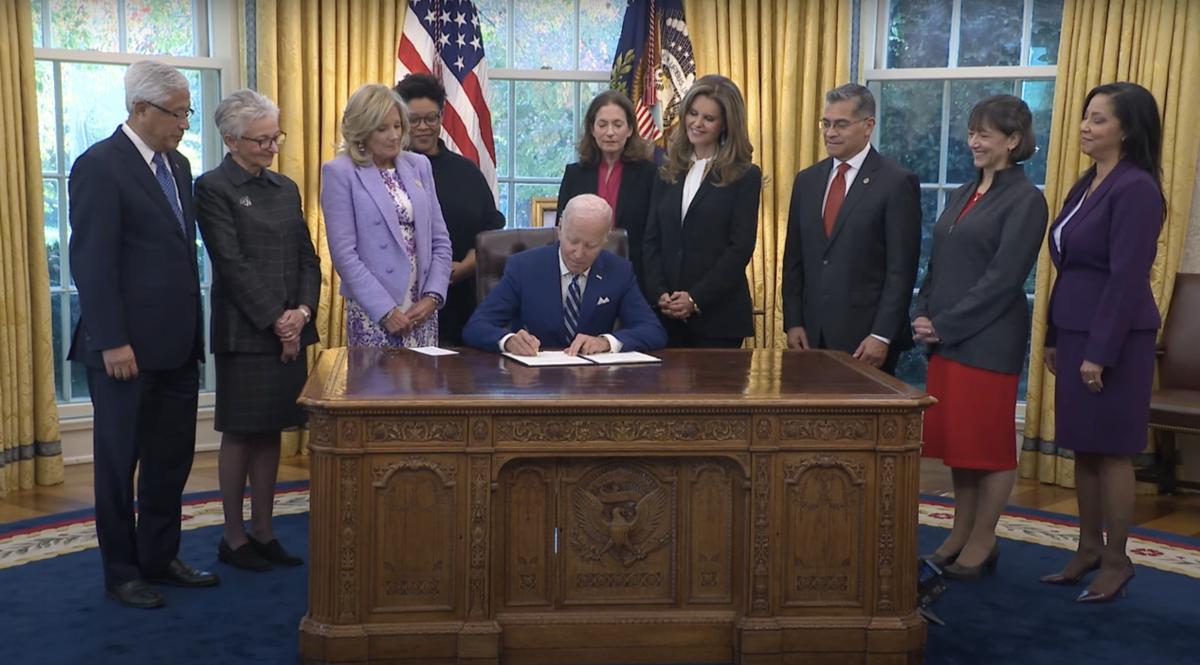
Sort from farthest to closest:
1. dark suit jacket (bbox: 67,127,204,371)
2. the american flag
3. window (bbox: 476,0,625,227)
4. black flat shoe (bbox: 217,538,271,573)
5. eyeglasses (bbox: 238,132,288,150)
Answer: window (bbox: 476,0,625,227) → the american flag → black flat shoe (bbox: 217,538,271,573) → eyeglasses (bbox: 238,132,288,150) → dark suit jacket (bbox: 67,127,204,371)

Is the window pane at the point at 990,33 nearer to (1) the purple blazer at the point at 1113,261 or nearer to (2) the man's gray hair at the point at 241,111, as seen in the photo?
(1) the purple blazer at the point at 1113,261

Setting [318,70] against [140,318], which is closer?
[140,318]

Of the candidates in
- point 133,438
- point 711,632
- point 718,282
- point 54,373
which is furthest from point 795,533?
point 54,373

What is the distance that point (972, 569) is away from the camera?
158 inches

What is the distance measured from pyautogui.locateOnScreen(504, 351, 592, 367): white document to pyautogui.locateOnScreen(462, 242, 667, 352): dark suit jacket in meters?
0.19

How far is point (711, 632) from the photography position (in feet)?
10.4

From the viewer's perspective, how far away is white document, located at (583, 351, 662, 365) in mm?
3533

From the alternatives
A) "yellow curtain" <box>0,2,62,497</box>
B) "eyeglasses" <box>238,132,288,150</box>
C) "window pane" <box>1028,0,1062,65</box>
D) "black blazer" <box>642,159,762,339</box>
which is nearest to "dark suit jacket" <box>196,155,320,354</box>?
"eyeglasses" <box>238,132,288,150</box>

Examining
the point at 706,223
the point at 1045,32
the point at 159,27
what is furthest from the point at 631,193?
the point at 159,27

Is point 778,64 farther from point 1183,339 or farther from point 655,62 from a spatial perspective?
point 1183,339

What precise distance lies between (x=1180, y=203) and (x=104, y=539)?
447 centimetres

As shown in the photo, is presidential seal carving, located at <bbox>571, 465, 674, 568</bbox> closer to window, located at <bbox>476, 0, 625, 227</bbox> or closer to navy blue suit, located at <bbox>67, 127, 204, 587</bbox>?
navy blue suit, located at <bbox>67, 127, 204, 587</bbox>

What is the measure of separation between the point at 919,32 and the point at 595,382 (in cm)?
360

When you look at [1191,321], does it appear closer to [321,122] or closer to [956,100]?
[956,100]
